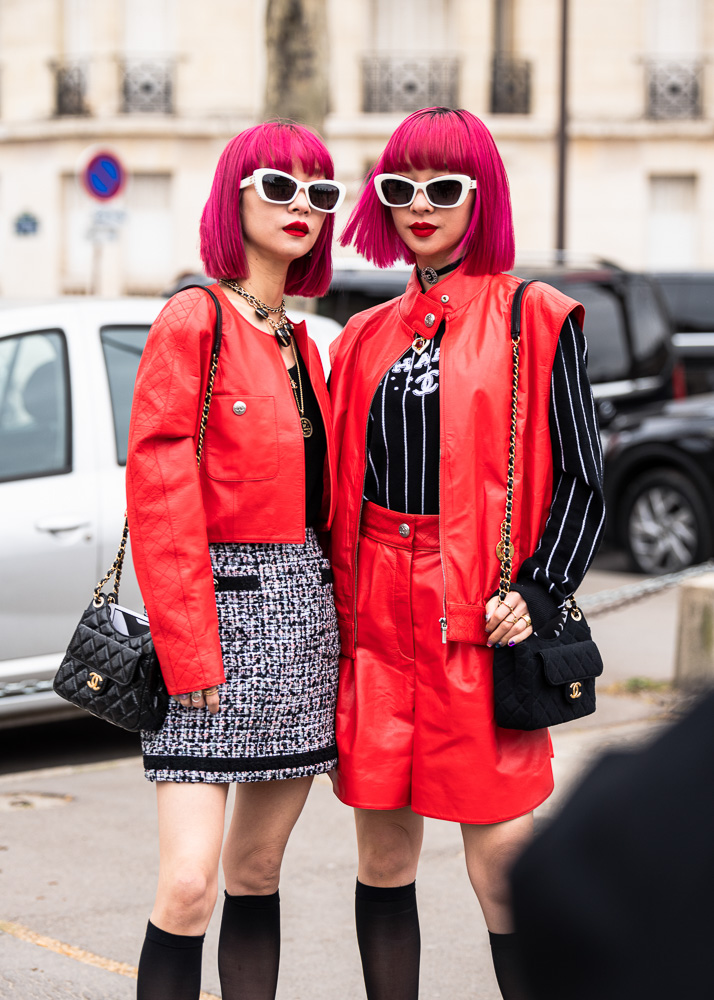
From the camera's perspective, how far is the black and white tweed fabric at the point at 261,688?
2430 mm

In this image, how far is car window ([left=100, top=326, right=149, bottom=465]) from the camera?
16.4 feet

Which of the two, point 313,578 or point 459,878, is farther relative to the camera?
point 459,878

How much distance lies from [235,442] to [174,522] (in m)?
0.20

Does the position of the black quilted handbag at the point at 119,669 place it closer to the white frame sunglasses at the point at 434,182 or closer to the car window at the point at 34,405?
the white frame sunglasses at the point at 434,182

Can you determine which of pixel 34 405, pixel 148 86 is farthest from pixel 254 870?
pixel 148 86

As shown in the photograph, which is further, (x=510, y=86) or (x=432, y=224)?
(x=510, y=86)

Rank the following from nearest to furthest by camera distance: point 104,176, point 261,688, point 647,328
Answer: point 261,688, point 647,328, point 104,176

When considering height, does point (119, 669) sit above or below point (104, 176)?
below

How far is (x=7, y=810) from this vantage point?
4441mm

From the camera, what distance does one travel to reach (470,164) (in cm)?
258

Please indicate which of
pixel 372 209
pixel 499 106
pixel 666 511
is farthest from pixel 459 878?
pixel 499 106

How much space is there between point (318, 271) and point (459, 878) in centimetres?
194

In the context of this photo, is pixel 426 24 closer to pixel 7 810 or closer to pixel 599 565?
pixel 599 565

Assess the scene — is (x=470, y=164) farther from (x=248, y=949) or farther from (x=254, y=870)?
(x=248, y=949)
